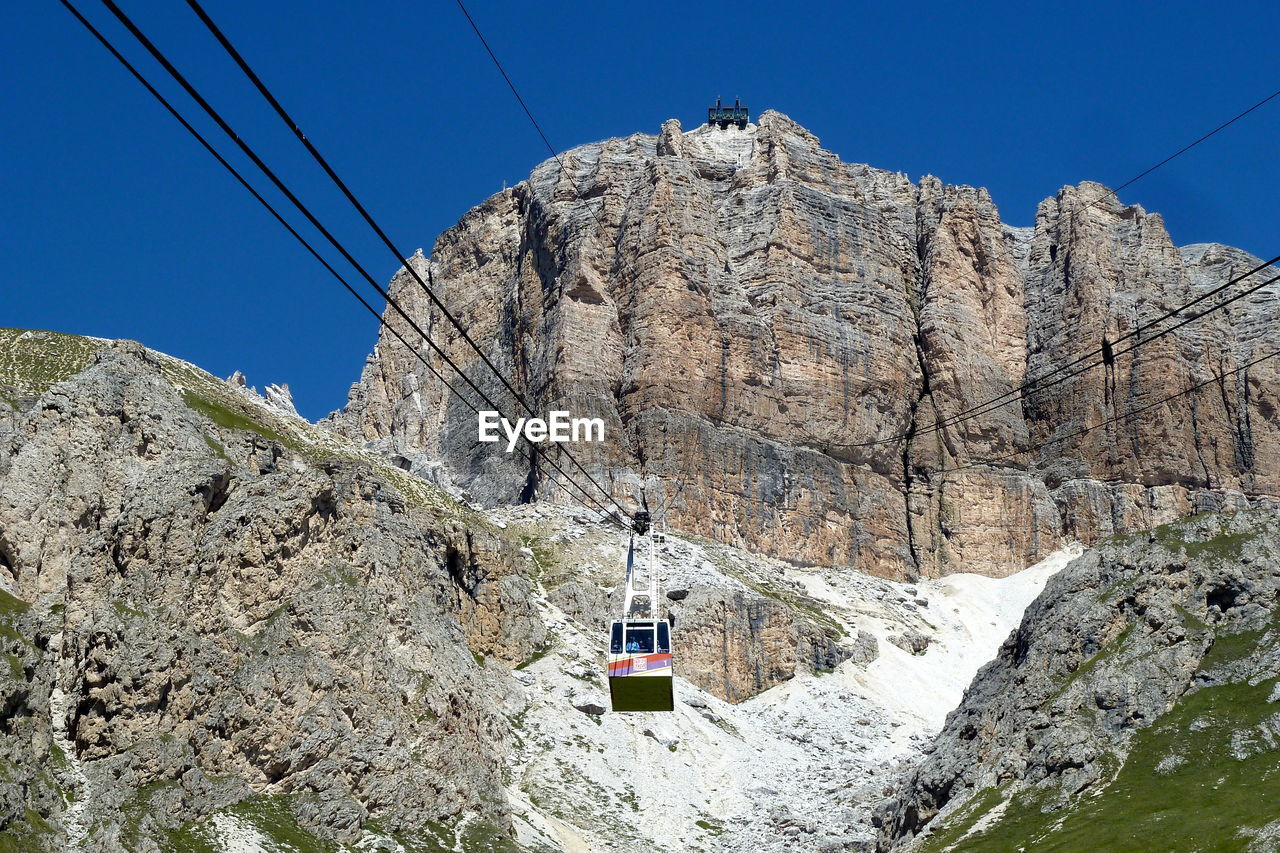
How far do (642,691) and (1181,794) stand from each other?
3482 cm

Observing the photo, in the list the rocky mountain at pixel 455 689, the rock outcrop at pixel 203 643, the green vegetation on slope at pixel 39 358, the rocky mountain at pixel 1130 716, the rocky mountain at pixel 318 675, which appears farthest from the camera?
the green vegetation on slope at pixel 39 358

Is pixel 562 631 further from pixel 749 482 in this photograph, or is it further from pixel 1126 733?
pixel 1126 733

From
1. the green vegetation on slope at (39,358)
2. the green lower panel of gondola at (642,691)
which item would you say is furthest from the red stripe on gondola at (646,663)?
the green vegetation on slope at (39,358)

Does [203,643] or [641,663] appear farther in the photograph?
[203,643]

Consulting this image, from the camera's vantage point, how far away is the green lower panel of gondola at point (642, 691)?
2510 inches

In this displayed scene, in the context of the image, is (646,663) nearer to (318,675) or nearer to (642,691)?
(642,691)

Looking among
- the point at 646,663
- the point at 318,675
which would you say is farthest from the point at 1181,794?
the point at 318,675

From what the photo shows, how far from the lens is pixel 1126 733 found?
90.6 meters

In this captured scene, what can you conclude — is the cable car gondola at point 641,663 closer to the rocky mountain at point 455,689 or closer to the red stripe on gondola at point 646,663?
the red stripe on gondola at point 646,663

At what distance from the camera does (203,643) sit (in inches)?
4031

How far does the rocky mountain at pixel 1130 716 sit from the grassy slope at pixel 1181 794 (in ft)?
0.39

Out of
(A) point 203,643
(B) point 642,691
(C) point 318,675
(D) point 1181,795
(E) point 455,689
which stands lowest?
(D) point 1181,795

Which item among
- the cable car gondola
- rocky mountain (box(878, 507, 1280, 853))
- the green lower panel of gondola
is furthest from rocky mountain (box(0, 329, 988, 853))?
the cable car gondola

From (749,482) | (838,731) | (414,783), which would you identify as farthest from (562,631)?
(749,482)
